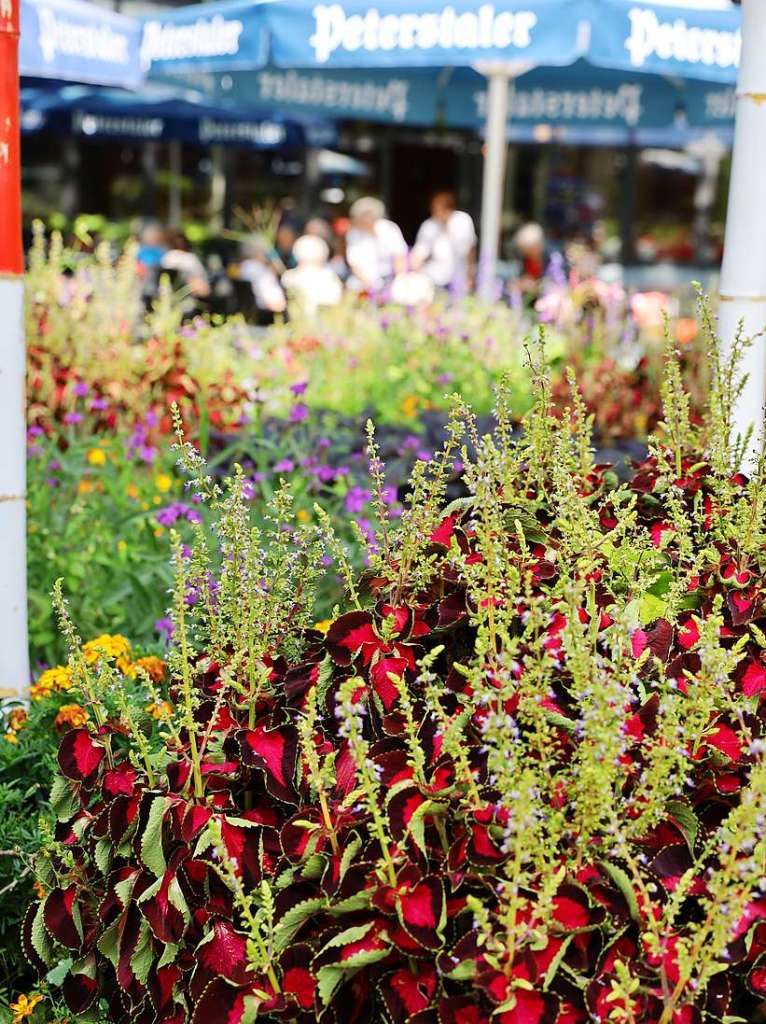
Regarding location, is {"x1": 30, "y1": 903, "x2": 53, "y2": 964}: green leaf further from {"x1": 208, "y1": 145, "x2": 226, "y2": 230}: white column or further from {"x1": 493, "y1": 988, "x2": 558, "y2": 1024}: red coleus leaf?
{"x1": 208, "y1": 145, "x2": 226, "y2": 230}: white column

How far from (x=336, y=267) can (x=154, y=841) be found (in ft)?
29.3

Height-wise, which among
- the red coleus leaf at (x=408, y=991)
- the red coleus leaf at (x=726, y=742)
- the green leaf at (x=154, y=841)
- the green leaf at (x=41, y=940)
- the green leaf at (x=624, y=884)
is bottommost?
the green leaf at (x=41, y=940)

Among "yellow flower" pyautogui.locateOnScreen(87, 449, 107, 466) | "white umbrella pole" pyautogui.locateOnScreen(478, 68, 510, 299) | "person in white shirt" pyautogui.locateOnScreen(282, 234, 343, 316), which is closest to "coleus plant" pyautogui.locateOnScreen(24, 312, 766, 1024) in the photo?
"yellow flower" pyautogui.locateOnScreen(87, 449, 107, 466)

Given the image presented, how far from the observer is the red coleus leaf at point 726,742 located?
167 cm

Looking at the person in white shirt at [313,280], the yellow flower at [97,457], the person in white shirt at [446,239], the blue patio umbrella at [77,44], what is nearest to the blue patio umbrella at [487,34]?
the blue patio umbrella at [77,44]

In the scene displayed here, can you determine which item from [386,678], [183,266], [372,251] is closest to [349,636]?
[386,678]

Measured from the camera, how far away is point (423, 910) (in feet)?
4.84

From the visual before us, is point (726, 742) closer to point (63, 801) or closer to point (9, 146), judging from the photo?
point (63, 801)

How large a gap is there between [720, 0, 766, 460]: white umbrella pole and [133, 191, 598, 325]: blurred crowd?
Answer: 322 cm

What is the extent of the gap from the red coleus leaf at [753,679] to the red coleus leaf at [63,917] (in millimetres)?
996

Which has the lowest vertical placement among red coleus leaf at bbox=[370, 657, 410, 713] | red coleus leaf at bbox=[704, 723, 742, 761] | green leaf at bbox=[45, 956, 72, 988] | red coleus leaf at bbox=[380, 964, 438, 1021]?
green leaf at bbox=[45, 956, 72, 988]

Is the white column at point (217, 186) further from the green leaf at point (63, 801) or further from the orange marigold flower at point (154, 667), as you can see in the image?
the green leaf at point (63, 801)

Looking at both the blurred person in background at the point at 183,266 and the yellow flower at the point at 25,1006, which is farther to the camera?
the blurred person in background at the point at 183,266

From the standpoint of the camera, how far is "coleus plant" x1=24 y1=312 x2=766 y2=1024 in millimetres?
1447
